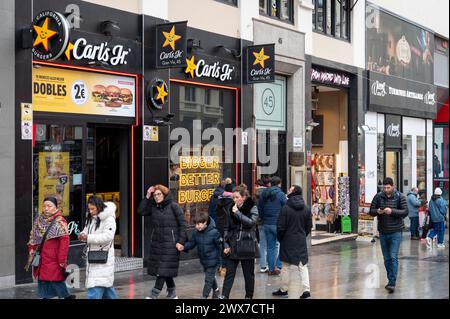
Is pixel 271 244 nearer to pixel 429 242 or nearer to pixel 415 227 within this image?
pixel 429 242

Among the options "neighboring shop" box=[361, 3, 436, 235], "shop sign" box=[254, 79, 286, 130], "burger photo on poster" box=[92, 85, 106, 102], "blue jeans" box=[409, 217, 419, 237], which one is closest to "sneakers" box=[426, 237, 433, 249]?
"blue jeans" box=[409, 217, 419, 237]

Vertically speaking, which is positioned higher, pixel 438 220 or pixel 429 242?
pixel 438 220

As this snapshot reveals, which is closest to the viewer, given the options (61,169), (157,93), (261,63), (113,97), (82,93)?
(61,169)

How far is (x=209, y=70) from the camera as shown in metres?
16.6

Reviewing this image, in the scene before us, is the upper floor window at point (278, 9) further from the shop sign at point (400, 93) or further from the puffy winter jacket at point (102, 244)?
the puffy winter jacket at point (102, 244)

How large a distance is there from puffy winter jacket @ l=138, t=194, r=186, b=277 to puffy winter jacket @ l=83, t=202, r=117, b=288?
1196 millimetres

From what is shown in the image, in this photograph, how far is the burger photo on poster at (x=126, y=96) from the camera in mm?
14562

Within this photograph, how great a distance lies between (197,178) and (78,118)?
3874 millimetres

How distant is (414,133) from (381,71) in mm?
3867

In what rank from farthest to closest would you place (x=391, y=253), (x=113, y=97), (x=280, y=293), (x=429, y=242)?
1. (x=429, y=242)
2. (x=113, y=97)
3. (x=391, y=253)
4. (x=280, y=293)

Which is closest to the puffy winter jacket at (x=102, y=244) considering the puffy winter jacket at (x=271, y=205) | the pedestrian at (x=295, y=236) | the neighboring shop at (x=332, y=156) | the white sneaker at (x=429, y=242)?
the pedestrian at (x=295, y=236)

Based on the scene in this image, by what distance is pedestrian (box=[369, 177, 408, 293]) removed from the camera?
40.0ft

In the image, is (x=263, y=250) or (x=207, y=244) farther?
(x=263, y=250)

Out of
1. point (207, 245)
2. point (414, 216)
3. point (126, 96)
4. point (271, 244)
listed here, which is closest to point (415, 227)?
point (414, 216)
